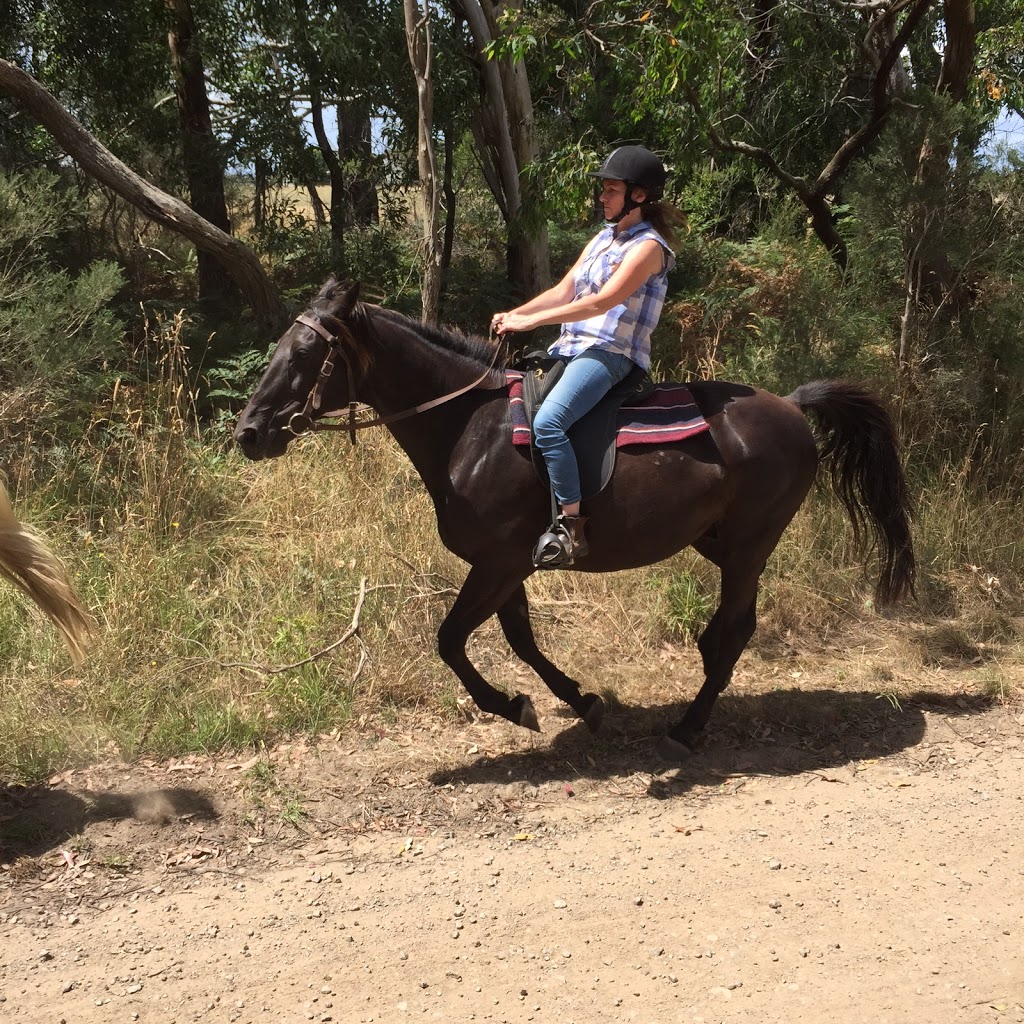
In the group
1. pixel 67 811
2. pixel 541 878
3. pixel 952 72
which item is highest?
pixel 952 72

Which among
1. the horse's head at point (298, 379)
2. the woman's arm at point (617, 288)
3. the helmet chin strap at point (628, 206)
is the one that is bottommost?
the horse's head at point (298, 379)

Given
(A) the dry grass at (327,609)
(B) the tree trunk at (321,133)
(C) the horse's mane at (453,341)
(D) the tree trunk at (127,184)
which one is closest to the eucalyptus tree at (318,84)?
(B) the tree trunk at (321,133)

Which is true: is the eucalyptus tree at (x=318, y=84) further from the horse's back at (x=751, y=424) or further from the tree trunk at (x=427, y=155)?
the horse's back at (x=751, y=424)

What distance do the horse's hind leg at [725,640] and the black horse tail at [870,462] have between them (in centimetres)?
87

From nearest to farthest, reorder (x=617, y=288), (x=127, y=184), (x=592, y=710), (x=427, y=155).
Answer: (x=617, y=288) → (x=592, y=710) → (x=427, y=155) → (x=127, y=184)

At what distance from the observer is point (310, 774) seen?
4754 millimetres

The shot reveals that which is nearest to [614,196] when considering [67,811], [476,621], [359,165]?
[476,621]

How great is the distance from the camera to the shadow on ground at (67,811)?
4.18 meters

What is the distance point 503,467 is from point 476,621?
0.77m

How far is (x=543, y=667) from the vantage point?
520cm

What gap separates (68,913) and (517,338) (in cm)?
746

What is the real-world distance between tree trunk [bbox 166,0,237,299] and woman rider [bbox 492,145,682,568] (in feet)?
26.1

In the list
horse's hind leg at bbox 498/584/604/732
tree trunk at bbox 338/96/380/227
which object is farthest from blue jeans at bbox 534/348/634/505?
tree trunk at bbox 338/96/380/227

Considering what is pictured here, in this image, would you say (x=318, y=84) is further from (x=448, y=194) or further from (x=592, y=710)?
(x=592, y=710)
